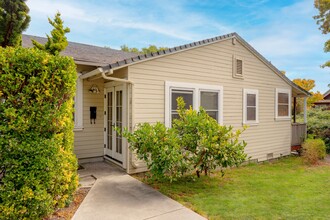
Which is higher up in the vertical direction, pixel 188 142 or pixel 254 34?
pixel 254 34

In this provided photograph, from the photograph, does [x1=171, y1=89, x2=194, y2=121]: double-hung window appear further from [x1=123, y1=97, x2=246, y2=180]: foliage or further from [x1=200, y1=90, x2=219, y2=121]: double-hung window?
[x1=123, y1=97, x2=246, y2=180]: foliage

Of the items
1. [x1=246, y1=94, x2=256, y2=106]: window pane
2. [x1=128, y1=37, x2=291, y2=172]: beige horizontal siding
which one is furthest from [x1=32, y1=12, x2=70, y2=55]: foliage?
[x1=246, y1=94, x2=256, y2=106]: window pane

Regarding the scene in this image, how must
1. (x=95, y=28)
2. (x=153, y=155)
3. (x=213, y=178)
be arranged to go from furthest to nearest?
1. (x=95, y=28)
2. (x=213, y=178)
3. (x=153, y=155)

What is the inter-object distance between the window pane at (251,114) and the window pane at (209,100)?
5.61ft

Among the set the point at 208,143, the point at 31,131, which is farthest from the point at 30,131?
the point at 208,143

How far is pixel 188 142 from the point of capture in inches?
198

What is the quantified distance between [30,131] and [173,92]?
156 inches

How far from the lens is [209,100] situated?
23.3 feet

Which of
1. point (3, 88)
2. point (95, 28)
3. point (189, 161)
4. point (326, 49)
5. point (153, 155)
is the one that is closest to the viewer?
point (3, 88)

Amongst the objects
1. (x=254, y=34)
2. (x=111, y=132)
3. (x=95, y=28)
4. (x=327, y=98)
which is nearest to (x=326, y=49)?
(x=254, y=34)

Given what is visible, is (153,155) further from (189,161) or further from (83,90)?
(83,90)

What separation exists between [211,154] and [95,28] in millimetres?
16615

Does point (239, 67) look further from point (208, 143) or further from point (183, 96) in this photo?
point (208, 143)

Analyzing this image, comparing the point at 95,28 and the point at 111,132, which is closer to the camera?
the point at 111,132
